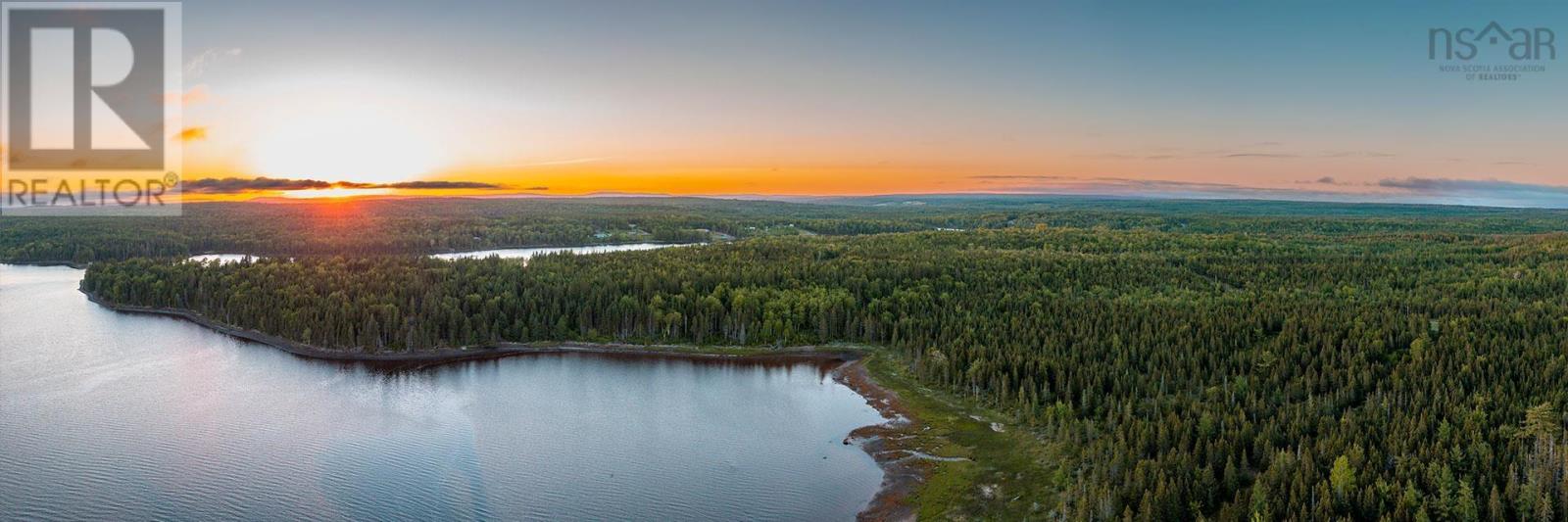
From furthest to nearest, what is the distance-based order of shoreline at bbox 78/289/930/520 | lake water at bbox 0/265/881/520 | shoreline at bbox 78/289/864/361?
1. shoreline at bbox 78/289/864/361
2. shoreline at bbox 78/289/930/520
3. lake water at bbox 0/265/881/520

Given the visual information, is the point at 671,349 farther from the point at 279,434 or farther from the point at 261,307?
the point at 261,307

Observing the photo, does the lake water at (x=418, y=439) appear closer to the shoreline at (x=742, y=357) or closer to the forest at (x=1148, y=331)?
the shoreline at (x=742, y=357)

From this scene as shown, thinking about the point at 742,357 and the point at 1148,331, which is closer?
the point at 1148,331

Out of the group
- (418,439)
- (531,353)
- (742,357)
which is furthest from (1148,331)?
(418,439)

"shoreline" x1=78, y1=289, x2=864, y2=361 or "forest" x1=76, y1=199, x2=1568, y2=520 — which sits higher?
"forest" x1=76, y1=199, x2=1568, y2=520

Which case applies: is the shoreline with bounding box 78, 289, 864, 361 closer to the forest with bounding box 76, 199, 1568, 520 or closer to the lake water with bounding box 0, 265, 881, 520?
the forest with bounding box 76, 199, 1568, 520

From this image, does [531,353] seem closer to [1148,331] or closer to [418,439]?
[418,439]

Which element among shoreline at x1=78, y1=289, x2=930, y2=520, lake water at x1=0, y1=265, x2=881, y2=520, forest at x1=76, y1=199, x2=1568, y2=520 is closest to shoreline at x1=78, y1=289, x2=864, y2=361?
shoreline at x1=78, y1=289, x2=930, y2=520
